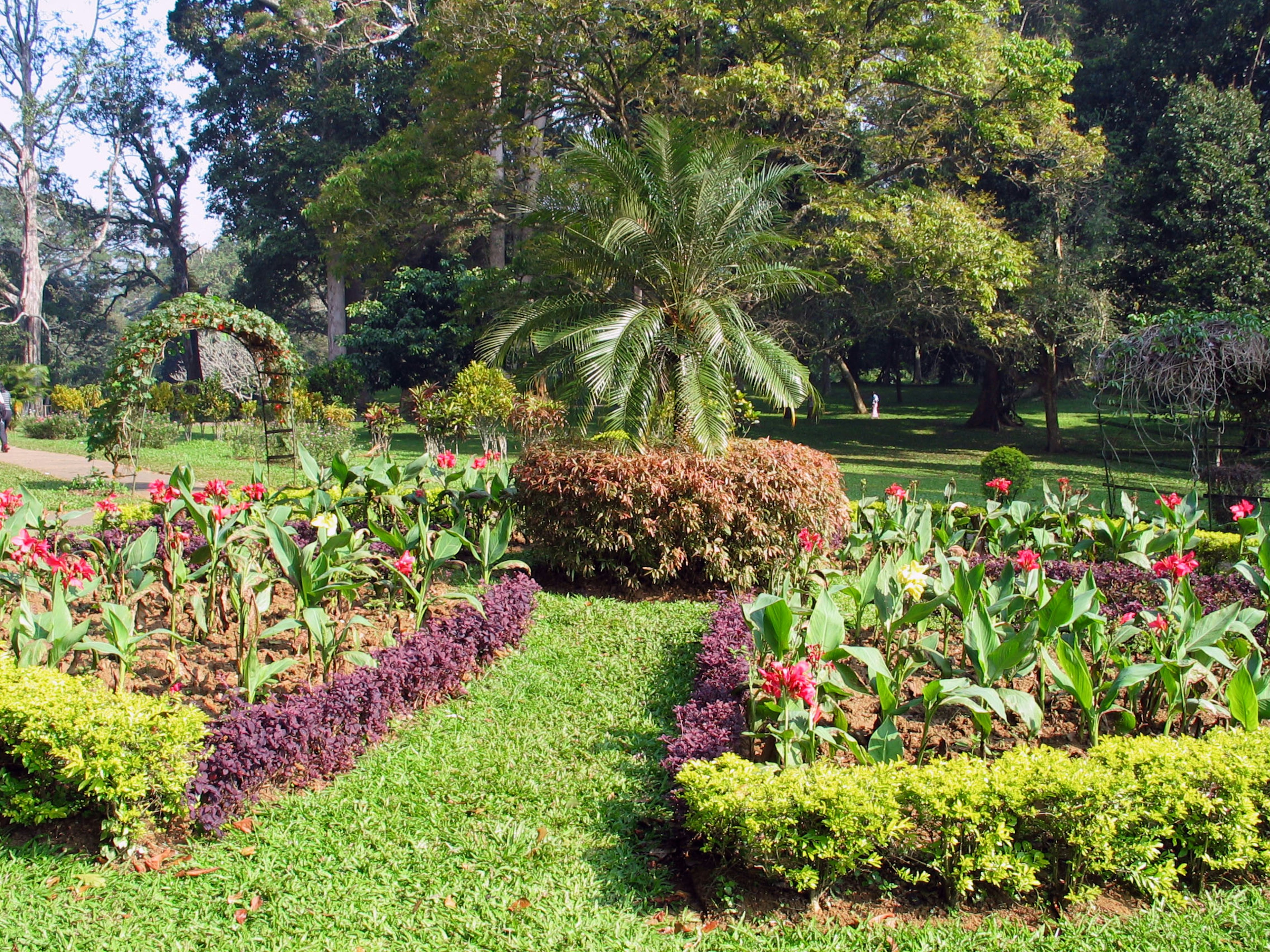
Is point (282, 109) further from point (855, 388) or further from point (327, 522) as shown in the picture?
point (327, 522)

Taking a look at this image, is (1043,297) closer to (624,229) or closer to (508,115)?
(508,115)

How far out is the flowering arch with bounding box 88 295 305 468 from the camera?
35.6ft

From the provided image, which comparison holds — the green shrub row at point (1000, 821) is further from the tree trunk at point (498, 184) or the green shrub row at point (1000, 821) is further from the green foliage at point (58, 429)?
the green foliage at point (58, 429)

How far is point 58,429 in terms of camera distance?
20641 mm

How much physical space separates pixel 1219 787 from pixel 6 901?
13.5 feet

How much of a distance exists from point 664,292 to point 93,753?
599 centimetres

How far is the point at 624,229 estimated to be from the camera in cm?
773

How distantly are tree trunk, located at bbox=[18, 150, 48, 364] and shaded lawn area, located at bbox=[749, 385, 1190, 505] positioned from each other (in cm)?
2504

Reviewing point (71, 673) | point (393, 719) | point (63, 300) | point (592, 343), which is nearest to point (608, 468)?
point (592, 343)

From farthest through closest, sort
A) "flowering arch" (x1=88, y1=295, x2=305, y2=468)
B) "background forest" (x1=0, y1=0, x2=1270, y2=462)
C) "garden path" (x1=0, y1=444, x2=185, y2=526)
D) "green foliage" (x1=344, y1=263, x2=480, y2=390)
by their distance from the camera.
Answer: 1. "green foliage" (x1=344, y1=263, x2=480, y2=390)
2. "background forest" (x1=0, y1=0, x2=1270, y2=462)
3. "garden path" (x1=0, y1=444, x2=185, y2=526)
4. "flowering arch" (x1=88, y1=295, x2=305, y2=468)

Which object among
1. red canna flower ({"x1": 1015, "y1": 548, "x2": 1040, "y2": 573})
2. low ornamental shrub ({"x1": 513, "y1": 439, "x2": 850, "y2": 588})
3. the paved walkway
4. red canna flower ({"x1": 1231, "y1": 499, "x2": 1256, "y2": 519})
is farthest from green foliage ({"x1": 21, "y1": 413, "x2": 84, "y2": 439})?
red canna flower ({"x1": 1231, "y1": 499, "x2": 1256, "y2": 519})

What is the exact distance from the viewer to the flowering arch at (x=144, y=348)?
10.8 metres

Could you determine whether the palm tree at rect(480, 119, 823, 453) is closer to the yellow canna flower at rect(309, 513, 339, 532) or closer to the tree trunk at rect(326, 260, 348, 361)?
the yellow canna flower at rect(309, 513, 339, 532)

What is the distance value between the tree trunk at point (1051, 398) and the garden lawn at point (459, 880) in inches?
723
